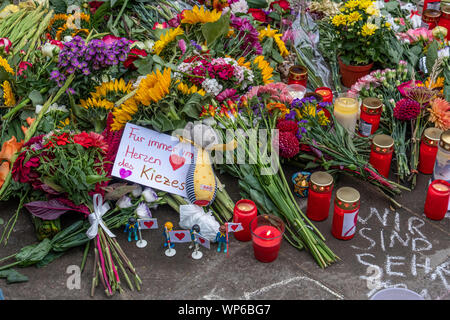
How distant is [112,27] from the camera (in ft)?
11.9

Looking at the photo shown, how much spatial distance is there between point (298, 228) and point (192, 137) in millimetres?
763

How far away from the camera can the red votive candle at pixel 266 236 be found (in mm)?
2314

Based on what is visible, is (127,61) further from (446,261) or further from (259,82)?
(446,261)

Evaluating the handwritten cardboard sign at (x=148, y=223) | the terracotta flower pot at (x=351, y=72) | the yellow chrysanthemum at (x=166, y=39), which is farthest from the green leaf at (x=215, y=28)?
the handwritten cardboard sign at (x=148, y=223)

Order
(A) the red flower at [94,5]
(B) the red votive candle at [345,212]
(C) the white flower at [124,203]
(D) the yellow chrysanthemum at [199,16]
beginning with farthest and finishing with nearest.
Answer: (A) the red flower at [94,5] < (D) the yellow chrysanthemum at [199,16] < (C) the white flower at [124,203] < (B) the red votive candle at [345,212]

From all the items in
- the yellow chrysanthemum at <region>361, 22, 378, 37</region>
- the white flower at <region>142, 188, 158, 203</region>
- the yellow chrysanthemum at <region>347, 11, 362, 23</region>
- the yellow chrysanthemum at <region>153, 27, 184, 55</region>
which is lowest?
the white flower at <region>142, 188, 158, 203</region>

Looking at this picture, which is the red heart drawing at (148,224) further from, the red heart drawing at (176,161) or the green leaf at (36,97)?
the green leaf at (36,97)

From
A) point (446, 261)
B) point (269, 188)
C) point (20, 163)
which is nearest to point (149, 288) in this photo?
point (269, 188)

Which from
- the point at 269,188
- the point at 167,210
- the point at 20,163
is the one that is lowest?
the point at 167,210

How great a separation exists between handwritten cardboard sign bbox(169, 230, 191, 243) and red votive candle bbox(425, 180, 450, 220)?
50.3 inches

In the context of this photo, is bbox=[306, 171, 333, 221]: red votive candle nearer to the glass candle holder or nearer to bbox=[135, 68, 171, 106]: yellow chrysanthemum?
bbox=[135, 68, 171, 106]: yellow chrysanthemum

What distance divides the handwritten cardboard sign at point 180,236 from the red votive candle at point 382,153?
1.17 m

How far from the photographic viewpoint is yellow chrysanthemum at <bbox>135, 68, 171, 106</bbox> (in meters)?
2.67

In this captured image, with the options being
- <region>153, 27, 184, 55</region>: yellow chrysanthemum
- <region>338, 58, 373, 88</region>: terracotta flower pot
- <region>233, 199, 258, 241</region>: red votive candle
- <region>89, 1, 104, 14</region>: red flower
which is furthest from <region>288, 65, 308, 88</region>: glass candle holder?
<region>89, 1, 104, 14</region>: red flower
